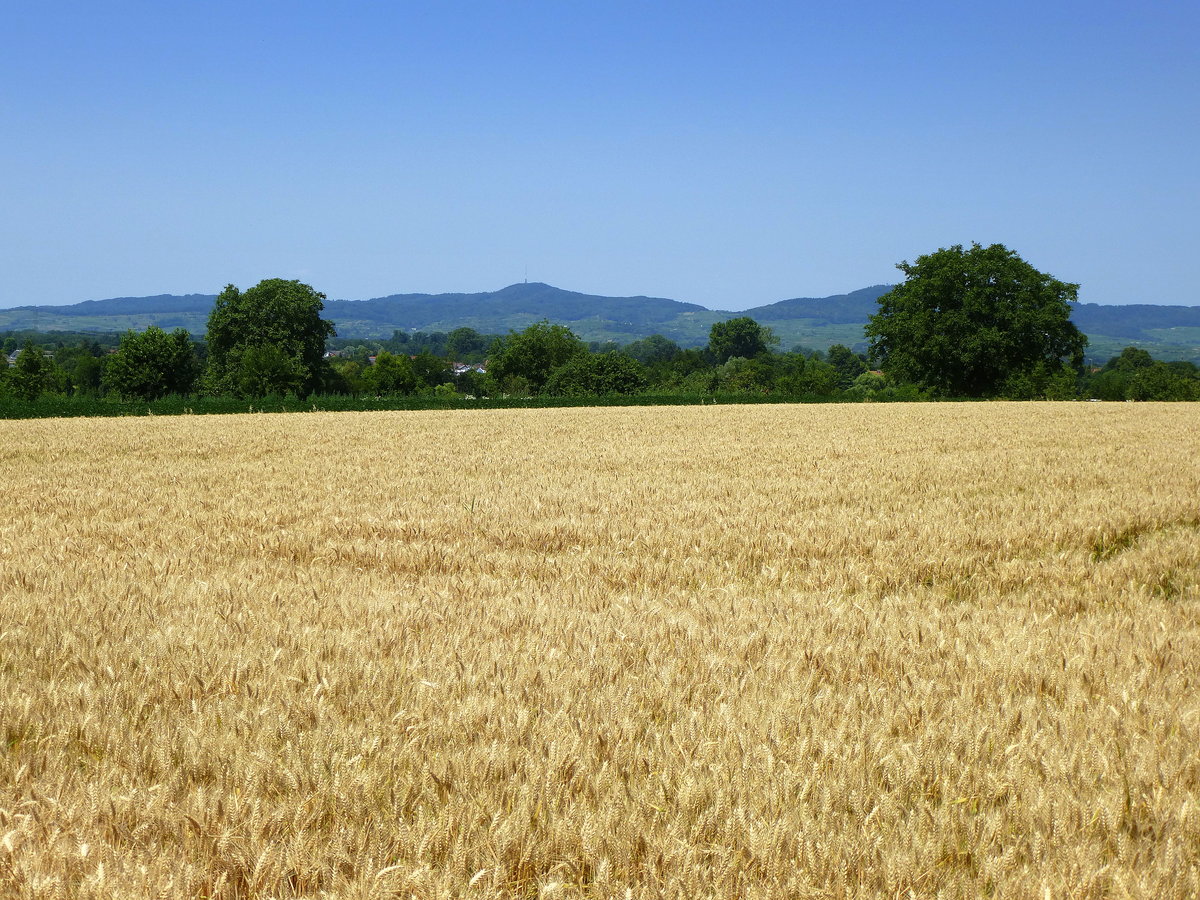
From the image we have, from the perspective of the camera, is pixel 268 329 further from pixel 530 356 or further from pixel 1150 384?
pixel 1150 384

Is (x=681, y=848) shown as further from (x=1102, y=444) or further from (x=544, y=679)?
(x=1102, y=444)

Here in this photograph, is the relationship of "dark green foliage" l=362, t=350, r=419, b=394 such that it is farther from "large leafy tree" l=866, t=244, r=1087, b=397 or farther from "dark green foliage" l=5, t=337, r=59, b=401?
"large leafy tree" l=866, t=244, r=1087, b=397

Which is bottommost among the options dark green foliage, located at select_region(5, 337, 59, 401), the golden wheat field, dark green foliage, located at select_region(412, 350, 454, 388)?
the golden wheat field

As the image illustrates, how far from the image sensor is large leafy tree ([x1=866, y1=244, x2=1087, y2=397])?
6962 centimetres

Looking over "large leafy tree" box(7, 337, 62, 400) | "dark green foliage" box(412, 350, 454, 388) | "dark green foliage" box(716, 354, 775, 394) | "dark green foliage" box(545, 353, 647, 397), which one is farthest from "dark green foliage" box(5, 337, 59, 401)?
"dark green foliage" box(716, 354, 775, 394)

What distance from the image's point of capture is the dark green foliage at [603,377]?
9806cm

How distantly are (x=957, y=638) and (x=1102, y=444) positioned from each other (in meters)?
17.4

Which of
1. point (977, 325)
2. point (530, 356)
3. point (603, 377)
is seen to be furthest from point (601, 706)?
point (530, 356)

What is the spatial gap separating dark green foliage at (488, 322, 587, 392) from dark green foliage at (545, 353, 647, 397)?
17.5 metres

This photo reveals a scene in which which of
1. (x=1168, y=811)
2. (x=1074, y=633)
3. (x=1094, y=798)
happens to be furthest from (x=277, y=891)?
(x=1074, y=633)

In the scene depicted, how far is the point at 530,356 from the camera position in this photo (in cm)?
12244

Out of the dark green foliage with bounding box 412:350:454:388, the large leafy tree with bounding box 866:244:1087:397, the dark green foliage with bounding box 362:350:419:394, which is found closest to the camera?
the large leafy tree with bounding box 866:244:1087:397

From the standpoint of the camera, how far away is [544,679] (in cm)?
383

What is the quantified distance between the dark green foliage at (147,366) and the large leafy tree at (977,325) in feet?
249
